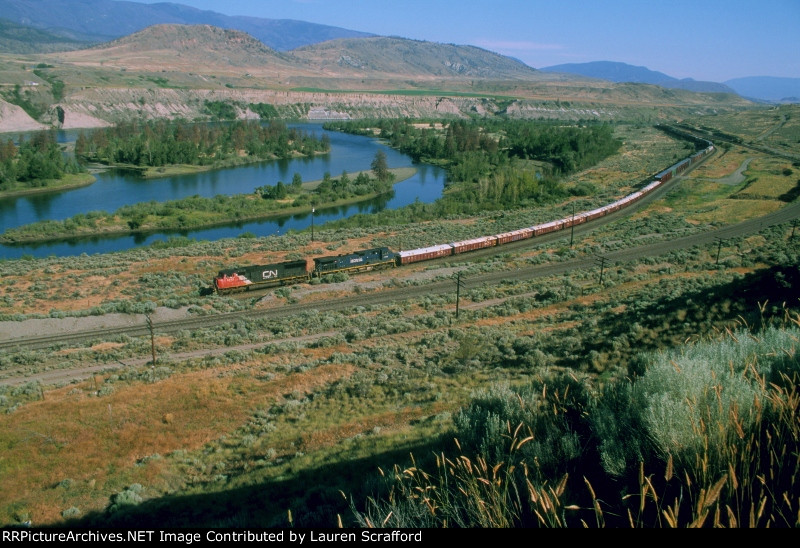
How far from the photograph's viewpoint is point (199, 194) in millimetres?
83375

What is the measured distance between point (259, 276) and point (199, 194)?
5091 centimetres

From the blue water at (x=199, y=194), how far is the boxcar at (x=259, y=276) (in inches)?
995

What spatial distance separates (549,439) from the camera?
8.41 meters

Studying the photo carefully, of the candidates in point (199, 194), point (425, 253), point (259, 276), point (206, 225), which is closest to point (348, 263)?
point (425, 253)

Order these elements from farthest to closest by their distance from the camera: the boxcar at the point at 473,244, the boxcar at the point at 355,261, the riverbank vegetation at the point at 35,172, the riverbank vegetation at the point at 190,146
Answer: the riverbank vegetation at the point at 190,146 < the riverbank vegetation at the point at 35,172 < the boxcar at the point at 473,244 < the boxcar at the point at 355,261

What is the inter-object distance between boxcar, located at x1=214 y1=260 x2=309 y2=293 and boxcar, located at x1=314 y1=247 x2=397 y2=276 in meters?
1.47

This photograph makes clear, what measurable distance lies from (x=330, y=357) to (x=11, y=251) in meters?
50.6

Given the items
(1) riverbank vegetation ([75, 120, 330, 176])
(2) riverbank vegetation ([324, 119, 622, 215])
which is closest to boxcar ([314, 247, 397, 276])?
(2) riverbank vegetation ([324, 119, 622, 215])

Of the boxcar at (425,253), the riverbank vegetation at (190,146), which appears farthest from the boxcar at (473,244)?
the riverbank vegetation at (190,146)

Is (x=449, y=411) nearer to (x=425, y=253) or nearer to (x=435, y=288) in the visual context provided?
(x=435, y=288)

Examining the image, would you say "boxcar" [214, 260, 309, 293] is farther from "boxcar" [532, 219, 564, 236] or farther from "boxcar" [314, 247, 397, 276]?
"boxcar" [532, 219, 564, 236]

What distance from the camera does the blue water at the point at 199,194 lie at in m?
60.7

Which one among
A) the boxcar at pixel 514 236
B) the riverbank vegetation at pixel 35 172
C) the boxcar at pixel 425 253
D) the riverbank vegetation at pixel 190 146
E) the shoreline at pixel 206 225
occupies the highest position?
the riverbank vegetation at pixel 190 146

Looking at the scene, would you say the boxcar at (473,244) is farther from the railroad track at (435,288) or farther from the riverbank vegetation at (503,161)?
the riverbank vegetation at (503,161)
